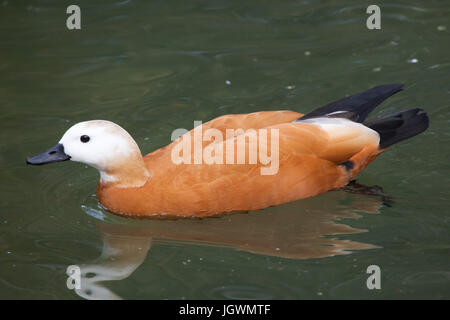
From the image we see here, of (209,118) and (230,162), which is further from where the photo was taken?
(209,118)

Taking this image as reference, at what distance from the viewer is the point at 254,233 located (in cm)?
540

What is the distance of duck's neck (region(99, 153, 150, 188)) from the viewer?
5.45m

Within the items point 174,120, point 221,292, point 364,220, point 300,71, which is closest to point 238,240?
point 221,292

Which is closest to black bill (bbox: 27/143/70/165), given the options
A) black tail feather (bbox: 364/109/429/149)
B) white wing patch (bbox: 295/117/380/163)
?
white wing patch (bbox: 295/117/380/163)

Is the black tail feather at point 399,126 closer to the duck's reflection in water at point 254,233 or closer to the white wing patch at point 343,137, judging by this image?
the white wing patch at point 343,137

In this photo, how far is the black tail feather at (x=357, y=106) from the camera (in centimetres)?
583

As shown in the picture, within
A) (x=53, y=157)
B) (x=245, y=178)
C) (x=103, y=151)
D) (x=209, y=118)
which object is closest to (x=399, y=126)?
(x=245, y=178)

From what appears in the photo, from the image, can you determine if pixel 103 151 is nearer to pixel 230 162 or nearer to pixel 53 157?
pixel 53 157

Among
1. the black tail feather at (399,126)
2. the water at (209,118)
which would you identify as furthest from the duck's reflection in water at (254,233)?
the black tail feather at (399,126)

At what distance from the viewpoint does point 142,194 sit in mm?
5465

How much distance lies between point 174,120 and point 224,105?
606 millimetres

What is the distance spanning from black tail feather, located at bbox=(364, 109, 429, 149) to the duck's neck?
6.57ft

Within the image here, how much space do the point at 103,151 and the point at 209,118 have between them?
2026 mm
